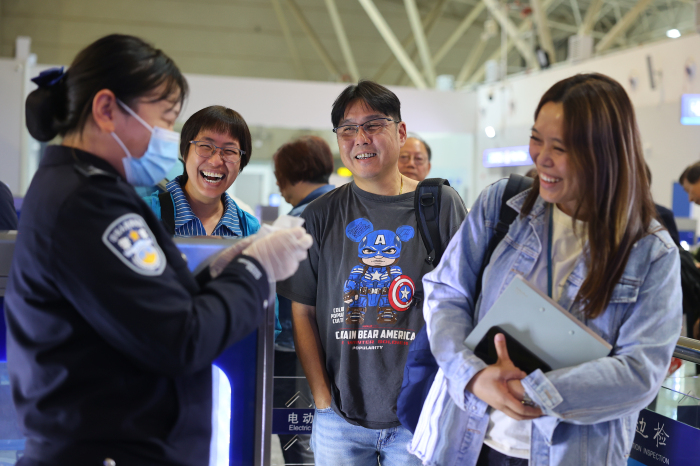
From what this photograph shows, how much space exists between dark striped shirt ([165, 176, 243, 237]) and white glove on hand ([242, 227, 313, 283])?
44.4 inches

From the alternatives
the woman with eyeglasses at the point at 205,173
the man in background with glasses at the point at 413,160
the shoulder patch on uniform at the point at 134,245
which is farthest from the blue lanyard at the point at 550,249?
the man in background with glasses at the point at 413,160

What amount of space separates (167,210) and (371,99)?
0.91m

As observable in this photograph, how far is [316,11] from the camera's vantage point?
57.8 ft

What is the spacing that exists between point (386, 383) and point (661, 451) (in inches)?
39.6

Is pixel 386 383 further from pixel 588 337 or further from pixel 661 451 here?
pixel 661 451

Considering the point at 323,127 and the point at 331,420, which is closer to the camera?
the point at 331,420

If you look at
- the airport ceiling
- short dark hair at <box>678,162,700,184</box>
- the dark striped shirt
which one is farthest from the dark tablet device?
the airport ceiling

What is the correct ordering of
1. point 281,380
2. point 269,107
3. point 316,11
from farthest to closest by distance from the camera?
point 316,11, point 269,107, point 281,380

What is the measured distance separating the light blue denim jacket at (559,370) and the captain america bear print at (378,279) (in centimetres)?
30

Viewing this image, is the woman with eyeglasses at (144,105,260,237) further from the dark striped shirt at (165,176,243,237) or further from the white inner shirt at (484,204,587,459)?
the white inner shirt at (484,204,587,459)

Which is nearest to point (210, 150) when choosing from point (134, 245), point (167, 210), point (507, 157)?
point (167, 210)

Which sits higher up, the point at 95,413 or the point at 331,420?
the point at 95,413

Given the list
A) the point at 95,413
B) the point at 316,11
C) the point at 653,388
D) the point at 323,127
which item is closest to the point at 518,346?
the point at 653,388

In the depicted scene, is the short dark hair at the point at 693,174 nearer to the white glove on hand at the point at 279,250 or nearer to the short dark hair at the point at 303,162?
the short dark hair at the point at 303,162
